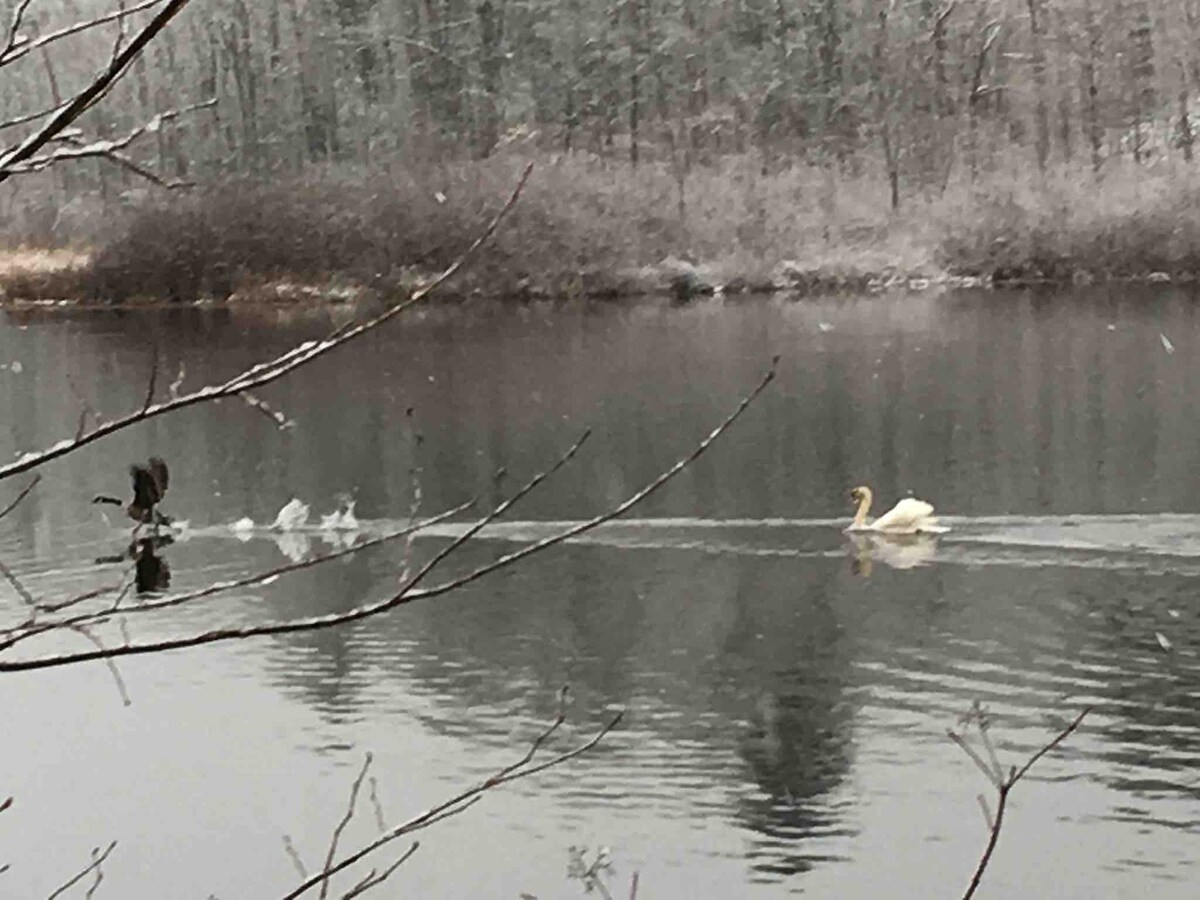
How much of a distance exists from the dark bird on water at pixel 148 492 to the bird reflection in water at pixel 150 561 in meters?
0.22

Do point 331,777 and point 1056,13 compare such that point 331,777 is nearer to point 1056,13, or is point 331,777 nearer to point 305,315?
point 305,315

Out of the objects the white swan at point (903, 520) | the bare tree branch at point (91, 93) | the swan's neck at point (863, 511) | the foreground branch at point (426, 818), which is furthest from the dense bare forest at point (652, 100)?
the bare tree branch at point (91, 93)

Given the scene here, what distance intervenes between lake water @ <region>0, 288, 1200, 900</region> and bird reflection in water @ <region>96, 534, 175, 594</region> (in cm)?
21

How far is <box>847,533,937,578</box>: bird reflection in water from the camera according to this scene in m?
17.2

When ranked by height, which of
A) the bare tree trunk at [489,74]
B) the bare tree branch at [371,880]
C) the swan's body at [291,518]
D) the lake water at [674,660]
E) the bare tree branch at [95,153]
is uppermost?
the bare tree trunk at [489,74]

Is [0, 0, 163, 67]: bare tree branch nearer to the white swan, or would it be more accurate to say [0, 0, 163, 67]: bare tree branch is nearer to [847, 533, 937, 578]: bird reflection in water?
[847, 533, 937, 578]: bird reflection in water

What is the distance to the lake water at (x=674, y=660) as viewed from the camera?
35.2 feet

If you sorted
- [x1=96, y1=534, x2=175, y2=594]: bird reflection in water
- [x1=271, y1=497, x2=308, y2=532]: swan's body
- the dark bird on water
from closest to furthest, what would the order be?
[x1=96, y1=534, x2=175, y2=594]: bird reflection in water
the dark bird on water
[x1=271, y1=497, x2=308, y2=532]: swan's body

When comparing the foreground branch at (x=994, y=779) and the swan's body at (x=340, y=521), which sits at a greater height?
the foreground branch at (x=994, y=779)

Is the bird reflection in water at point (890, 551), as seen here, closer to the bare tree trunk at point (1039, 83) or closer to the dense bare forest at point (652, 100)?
the dense bare forest at point (652, 100)

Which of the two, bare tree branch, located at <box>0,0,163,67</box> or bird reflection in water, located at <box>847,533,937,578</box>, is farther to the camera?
bird reflection in water, located at <box>847,533,937,578</box>

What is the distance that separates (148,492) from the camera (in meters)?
19.4

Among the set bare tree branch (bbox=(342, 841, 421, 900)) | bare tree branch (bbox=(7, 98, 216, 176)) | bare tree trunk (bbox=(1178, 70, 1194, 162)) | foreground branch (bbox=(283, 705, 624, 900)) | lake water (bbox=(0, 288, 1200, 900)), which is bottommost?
lake water (bbox=(0, 288, 1200, 900))

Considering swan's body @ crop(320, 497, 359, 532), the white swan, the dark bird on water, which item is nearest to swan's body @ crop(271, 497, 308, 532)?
swan's body @ crop(320, 497, 359, 532)
